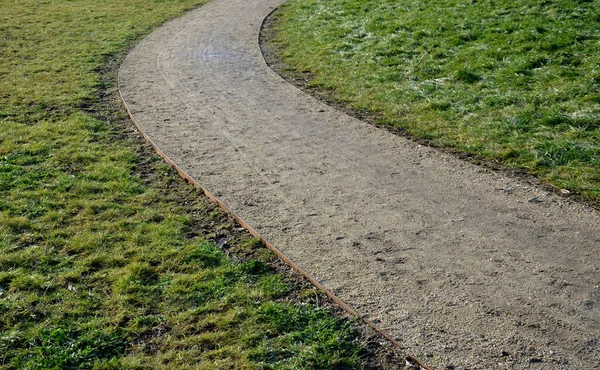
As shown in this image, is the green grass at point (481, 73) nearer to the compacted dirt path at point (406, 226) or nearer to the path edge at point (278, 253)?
the compacted dirt path at point (406, 226)

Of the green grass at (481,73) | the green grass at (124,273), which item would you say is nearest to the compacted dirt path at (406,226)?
the green grass at (124,273)

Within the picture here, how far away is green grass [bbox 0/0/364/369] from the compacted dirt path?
345 millimetres

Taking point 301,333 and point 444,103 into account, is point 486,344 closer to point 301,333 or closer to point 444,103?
point 301,333

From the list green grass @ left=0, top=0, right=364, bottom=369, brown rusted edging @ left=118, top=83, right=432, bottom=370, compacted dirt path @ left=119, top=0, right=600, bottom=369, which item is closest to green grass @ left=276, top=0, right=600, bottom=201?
compacted dirt path @ left=119, top=0, right=600, bottom=369

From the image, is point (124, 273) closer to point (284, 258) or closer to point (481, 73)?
point (284, 258)

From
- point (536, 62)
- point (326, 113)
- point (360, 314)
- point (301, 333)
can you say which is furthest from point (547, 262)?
point (536, 62)

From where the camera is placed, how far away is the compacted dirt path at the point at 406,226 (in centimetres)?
405

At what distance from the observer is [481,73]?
29.4 ft

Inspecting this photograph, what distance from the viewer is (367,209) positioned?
18.9 feet

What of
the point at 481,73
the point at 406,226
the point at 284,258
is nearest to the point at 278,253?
the point at 284,258

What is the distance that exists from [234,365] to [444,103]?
531 centimetres

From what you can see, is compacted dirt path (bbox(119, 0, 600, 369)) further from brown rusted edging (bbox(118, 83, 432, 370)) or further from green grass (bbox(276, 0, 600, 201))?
green grass (bbox(276, 0, 600, 201))

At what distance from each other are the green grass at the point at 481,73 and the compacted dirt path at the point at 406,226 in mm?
571

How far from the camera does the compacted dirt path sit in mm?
4055
